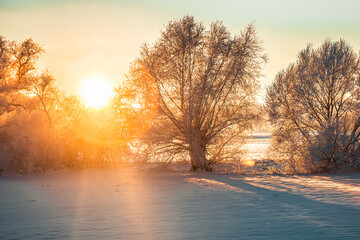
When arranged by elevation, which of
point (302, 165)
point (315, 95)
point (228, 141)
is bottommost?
point (302, 165)

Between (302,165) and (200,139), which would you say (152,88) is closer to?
(200,139)

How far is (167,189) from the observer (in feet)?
46.4

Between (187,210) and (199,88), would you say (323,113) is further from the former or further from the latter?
(187,210)

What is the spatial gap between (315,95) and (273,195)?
10.3 m

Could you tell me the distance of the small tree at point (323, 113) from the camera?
18250mm

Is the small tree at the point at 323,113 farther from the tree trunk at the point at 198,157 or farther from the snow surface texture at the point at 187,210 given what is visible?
the tree trunk at the point at 198,157

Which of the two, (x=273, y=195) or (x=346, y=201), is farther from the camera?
(x=273, y=195)

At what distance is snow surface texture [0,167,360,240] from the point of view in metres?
7.53

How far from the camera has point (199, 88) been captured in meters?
18.9

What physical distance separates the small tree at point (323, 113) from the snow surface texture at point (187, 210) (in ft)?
9.75

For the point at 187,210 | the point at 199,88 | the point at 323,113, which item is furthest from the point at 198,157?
the point at 187,210

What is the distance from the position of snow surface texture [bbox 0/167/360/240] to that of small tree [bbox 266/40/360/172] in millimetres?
2972

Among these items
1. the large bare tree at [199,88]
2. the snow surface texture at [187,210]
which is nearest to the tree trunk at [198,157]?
the large bare tree at [199,88]

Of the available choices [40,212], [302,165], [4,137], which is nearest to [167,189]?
[40,212]
